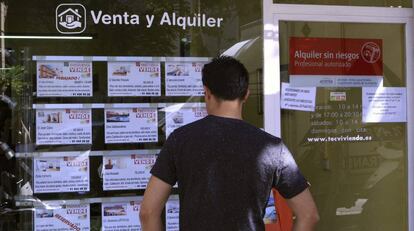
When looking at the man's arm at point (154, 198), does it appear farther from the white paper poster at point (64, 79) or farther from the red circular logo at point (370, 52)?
the red circular logo at point (370, 52)

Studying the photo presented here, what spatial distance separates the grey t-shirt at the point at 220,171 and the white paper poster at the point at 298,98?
230cm

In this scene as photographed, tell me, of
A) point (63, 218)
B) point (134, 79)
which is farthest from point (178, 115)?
point (63, 218)

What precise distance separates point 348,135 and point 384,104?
42cm

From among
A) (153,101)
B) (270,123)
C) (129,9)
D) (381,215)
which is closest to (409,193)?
(381,215)

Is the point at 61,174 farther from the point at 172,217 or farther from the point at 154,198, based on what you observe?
the point at 154,198

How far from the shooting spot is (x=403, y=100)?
16.2ft

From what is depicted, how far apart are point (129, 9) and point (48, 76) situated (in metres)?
0.81

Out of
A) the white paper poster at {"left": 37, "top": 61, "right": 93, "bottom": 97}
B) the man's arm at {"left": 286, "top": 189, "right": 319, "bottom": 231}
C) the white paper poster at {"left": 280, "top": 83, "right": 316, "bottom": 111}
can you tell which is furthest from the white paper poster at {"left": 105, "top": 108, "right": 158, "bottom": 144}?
the man's arm at {"left": 286, "top": 189, "right": 319, "bottom": 231}

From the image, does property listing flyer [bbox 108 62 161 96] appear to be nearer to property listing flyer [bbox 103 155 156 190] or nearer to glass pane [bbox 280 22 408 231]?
property listing flyer [bbox 103 155 156 190]

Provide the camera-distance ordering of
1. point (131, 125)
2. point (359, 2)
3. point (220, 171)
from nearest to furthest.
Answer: point (220, 171) < point (131, 125) < point (359, 2)

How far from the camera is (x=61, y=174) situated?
4.34 metres

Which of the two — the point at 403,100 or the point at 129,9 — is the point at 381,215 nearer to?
the point at 403,100

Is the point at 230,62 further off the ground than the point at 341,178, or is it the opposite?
the point at 230,62

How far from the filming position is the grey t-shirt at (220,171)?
233cm
